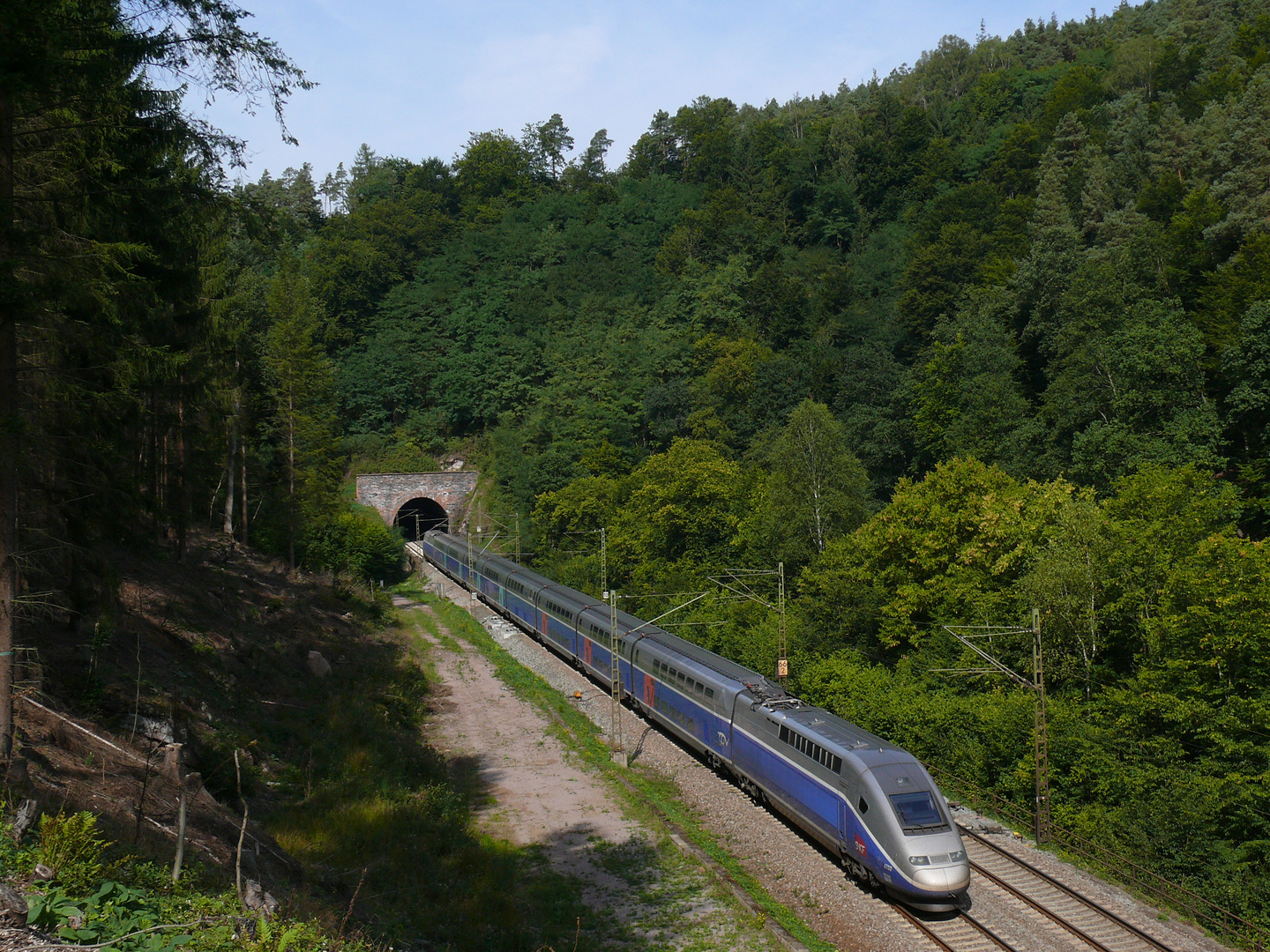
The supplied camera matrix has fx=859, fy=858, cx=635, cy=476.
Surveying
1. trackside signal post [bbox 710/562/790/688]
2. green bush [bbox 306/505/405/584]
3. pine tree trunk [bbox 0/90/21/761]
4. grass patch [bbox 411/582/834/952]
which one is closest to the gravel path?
grass patch [bbox 411/582/834/952]

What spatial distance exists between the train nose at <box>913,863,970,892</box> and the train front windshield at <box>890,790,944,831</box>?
82 cm

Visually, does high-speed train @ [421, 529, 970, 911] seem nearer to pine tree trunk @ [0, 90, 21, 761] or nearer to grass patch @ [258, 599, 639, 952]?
grass patch @ [258, 599, 639, 952]

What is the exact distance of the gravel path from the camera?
53.7 feet

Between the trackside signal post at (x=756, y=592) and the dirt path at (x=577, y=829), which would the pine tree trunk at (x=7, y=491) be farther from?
the trackside signal post at (x=756, y=592)

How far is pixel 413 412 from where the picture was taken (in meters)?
89.1

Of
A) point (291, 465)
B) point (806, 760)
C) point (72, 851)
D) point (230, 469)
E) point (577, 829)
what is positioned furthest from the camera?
point (291, 465)

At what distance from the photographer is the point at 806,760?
20031 mm

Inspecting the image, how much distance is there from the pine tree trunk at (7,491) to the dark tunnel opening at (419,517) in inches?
2725

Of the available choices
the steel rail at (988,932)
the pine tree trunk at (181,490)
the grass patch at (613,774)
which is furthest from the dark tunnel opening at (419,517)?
the steel rail at (988,932)

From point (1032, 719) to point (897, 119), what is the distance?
9581 centimetres

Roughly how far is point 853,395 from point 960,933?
47375 mm

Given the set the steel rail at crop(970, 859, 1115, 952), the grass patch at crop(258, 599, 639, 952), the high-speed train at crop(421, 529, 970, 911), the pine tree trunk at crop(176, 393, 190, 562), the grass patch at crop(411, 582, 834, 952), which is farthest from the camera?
the pine tree trunk at crop(176, 393, 190, 562)

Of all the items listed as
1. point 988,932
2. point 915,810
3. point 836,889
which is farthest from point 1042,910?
point 836,889

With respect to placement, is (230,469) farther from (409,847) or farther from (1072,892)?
(1072,892)
